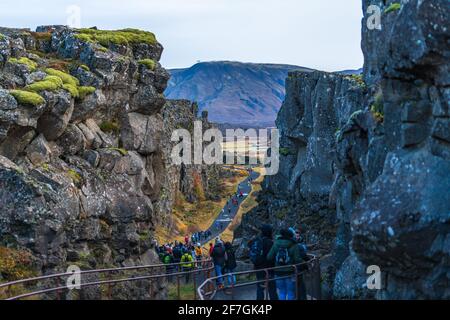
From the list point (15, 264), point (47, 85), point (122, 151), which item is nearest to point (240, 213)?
point (122, 151)

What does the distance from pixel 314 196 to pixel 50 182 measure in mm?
21537

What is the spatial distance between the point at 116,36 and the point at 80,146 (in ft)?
30.7

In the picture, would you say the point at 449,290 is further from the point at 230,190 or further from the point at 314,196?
the point at 230,190

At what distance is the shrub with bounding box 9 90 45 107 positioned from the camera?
3062cm

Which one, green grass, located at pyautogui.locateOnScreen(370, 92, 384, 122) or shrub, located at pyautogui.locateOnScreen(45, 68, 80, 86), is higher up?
shrub, located at pyautogui.locateOnScreen(45, 68, 80, 86)

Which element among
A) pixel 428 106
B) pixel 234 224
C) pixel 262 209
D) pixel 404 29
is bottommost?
pixel 234 224

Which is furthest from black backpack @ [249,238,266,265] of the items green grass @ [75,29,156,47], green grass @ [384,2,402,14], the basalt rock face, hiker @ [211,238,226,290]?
green grass @ [75,29,156,47]

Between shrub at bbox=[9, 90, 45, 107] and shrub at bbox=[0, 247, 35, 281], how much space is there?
6.97 meters

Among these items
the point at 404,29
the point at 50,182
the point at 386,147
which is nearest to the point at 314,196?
the point at 50,182

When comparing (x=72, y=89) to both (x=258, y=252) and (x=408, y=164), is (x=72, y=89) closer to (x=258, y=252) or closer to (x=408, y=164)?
(x=258, y=252)

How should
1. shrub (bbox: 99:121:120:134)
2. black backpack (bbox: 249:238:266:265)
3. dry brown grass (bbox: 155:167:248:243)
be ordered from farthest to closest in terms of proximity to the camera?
1. dry brown grass (bbox: 155:167:248:243)
2. shrub (bbox: 99:121:120:134)
3. black backpack (bbox: 249:238:266:265)

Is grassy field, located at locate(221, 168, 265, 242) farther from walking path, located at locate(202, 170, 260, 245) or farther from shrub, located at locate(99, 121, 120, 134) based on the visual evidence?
shrub, located at locate(99, 121, 120, 134)

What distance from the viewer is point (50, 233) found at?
2947 centimetres

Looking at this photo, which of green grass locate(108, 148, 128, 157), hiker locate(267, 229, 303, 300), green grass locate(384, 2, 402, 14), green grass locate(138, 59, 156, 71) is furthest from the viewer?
green grass locate(138, 59, 156, 71)
